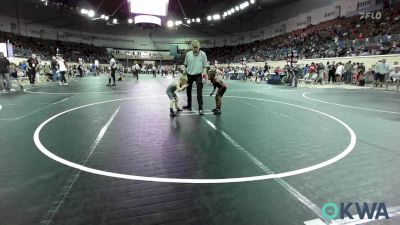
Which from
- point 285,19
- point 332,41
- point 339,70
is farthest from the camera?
point 285,19

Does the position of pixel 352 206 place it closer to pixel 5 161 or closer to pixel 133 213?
pixel 133 213

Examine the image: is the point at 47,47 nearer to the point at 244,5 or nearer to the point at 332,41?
the point at 244,5

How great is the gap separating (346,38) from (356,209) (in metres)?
28.0

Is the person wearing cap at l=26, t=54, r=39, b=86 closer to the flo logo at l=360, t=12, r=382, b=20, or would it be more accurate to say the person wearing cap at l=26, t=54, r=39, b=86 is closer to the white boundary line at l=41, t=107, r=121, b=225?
the white boundary line at l=41, t=107, r=121, b=225

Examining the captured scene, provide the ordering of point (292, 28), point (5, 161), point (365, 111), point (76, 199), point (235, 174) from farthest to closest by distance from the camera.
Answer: point (292, 28) → point (365, 111) → point (5, 161) → point (235, 174) → point (76, 199)

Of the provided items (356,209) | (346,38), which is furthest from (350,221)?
(346,38)

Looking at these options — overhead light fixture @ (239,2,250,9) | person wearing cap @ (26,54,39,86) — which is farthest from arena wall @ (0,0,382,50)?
Result: person wearing cap @ (26,54,39,86)

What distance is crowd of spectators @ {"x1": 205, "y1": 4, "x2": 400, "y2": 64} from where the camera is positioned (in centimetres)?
2088

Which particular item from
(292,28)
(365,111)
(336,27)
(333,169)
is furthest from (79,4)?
→ (333,169)

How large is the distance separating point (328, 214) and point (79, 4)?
4713 centimetres

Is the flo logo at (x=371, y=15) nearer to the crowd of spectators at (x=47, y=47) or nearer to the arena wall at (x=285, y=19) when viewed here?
the arena wall at (x=285, y=19)

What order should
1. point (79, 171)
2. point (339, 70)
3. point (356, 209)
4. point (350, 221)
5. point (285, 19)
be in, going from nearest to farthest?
point (350, 221) < point (356, 209) < point (79, 171) < point (339, 70) < point (285, 19)

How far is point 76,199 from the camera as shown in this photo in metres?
2.65

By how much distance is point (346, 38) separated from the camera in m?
26.7
